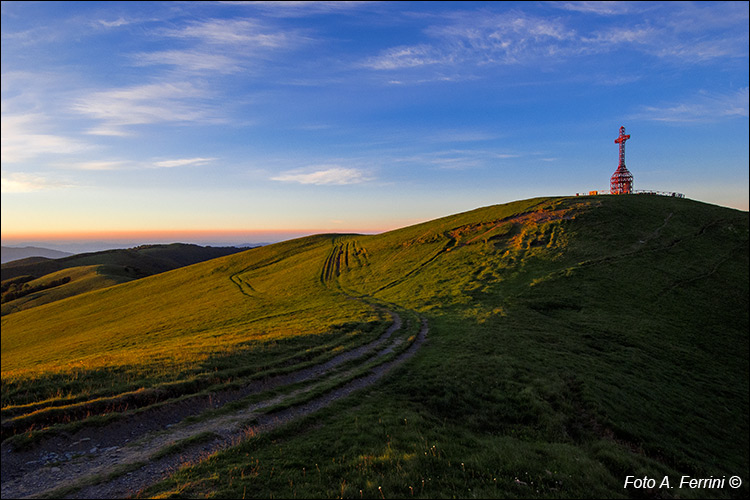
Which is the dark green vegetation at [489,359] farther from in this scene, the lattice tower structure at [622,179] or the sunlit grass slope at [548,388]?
the lattice tower structure at [622,179]

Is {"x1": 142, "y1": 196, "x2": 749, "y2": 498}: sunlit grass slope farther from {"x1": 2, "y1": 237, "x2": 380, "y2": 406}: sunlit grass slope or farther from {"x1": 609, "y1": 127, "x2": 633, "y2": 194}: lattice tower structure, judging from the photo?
{"x1": 609, "y1": 127, "x2": 633, "y2": 194}: lattice tower structure

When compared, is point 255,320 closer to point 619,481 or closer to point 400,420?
point 400,420

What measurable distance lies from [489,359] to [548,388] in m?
4.98

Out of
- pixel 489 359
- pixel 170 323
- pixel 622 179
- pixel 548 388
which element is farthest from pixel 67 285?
pixel 622 179

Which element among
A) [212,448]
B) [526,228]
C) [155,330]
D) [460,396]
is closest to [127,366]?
[212,448]

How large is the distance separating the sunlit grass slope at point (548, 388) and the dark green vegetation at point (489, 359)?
11 centimetres

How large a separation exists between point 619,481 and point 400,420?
8.02 metres

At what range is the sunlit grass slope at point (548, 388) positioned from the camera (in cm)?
1041

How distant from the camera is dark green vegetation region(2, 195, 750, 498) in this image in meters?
10.9

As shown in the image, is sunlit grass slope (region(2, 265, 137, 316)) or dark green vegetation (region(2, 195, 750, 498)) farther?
sunlit grass slope (region(2, 265, 137, 316))

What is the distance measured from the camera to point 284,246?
11819cm

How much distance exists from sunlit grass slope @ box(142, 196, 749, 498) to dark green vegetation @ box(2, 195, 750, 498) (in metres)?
0.11

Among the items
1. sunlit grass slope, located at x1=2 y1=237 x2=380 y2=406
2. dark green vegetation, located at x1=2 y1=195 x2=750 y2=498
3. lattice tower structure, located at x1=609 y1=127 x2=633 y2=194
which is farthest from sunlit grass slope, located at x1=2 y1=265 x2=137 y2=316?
lattice tower structure, located at x1=609 y1=127 x2=633 y2=194

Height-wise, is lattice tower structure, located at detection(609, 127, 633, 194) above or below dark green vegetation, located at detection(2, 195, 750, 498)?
above
